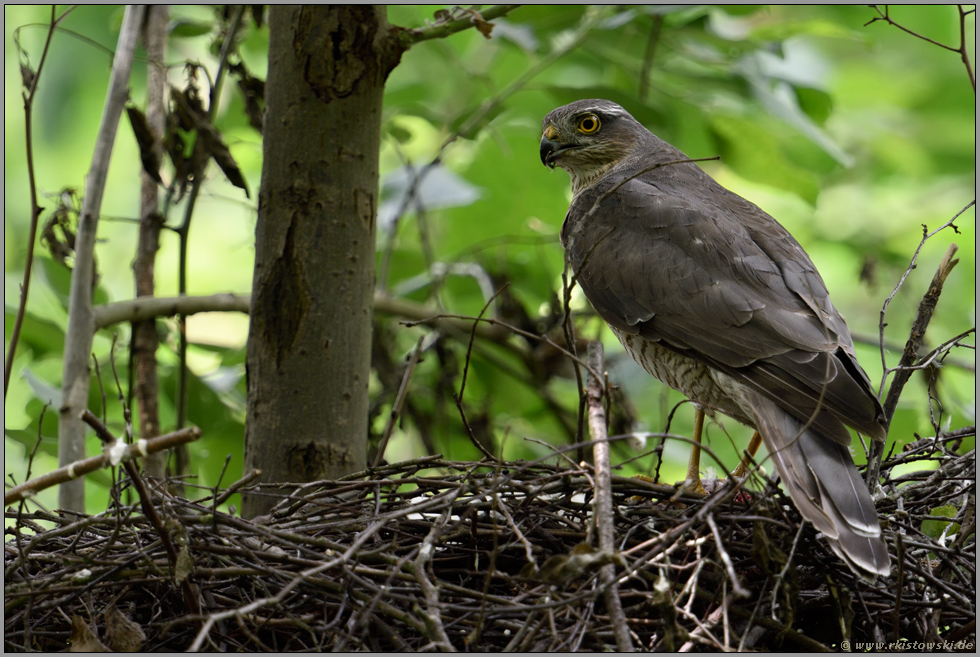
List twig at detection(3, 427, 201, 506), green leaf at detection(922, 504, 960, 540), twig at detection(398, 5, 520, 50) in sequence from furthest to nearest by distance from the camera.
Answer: twig at detection(398, 5, 520, 50) → green leaf at detection(922, 504, 960, 540) → twig at detection(3, 427, 201, 506)

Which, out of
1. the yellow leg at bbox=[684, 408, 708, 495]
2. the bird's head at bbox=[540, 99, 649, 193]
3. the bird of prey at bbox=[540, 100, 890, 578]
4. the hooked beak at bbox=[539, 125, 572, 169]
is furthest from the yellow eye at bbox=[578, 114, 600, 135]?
the yellow leg at bbox=[684, 408, 708, 495]

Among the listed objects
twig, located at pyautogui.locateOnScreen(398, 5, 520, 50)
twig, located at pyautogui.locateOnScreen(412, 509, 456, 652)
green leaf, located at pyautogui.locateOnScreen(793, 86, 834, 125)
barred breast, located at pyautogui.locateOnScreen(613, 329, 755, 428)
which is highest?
green leaf, located at pyautogui.locateOnScreen(793, 86, 834, 125)

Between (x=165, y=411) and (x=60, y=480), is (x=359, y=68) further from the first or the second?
(x=165, y=411)

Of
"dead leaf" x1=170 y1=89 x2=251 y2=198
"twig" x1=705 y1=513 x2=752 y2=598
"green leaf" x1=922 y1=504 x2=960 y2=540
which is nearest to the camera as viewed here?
"twig" x1=705 y1=513 x2=752 y2=598

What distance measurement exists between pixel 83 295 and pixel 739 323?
2.38 m

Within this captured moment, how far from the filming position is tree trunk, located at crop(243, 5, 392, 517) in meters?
Result: 2.99

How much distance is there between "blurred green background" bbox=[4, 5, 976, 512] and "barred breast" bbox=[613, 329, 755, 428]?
30.2 inches

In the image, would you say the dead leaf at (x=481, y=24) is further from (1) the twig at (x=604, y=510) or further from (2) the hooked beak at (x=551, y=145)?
(1) the twig at (x=604, y=510)

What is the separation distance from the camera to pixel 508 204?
16.7 feet

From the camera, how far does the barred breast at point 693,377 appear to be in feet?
9.57

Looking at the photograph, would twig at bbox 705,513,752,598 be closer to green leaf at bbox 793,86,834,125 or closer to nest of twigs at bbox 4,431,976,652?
nest of twigs at bbox 4,431,976,652

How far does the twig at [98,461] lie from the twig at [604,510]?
863 mm

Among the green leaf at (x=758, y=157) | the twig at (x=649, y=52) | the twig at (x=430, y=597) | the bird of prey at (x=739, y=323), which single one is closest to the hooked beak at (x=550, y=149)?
the bird of prey at (x=739, y=323)

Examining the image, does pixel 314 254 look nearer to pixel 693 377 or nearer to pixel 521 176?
pixel 693 377
